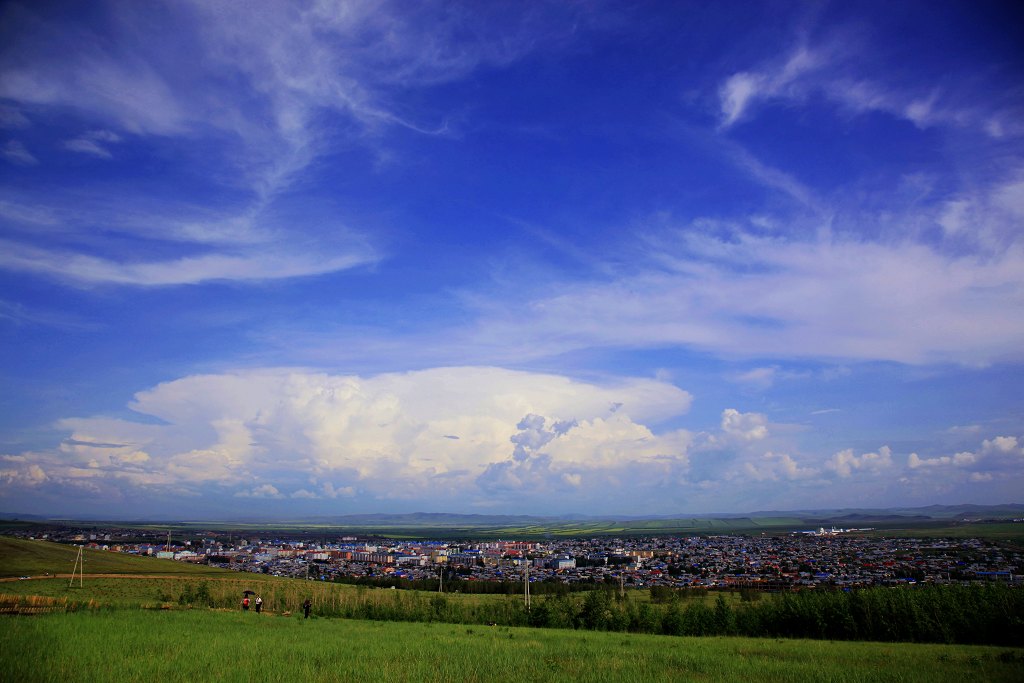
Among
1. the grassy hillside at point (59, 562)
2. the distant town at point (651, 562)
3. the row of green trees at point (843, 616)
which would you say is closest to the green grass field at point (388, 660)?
the row of green trees at point (843, 616)

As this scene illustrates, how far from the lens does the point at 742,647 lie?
30672mm

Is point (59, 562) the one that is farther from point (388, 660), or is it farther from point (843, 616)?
point (843, 616)

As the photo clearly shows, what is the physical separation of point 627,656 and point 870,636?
102ft

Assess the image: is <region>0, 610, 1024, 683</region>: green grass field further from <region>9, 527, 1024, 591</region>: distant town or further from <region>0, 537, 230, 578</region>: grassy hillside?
<region>0, 537, 230, 578</region>: grassy hillside

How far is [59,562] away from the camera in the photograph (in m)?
76.6

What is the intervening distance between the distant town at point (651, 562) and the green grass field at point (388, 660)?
5383cm

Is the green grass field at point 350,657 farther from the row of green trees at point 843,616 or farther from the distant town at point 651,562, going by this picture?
the distant town at point 651,562

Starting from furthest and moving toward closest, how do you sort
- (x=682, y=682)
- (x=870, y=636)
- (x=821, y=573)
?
(x=821, y=573), (x=870, y=636), (x=682, y=682)

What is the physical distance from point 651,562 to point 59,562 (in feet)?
350

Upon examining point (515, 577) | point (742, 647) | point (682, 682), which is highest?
point (682, 682)

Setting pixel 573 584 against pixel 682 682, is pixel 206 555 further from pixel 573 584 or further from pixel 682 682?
pixel 682 682

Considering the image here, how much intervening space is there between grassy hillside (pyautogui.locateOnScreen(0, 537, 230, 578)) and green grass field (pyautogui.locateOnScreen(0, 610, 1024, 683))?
5536cm

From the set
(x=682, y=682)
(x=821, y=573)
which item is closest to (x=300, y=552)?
(x=821, y=573)

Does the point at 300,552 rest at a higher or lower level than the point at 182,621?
lower
